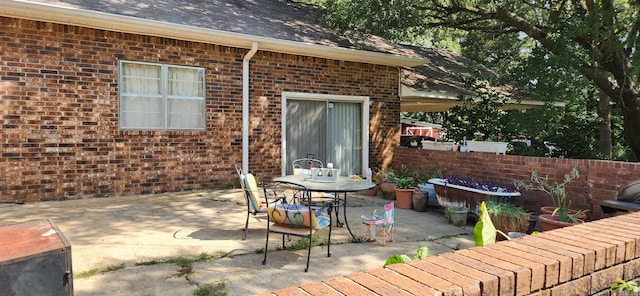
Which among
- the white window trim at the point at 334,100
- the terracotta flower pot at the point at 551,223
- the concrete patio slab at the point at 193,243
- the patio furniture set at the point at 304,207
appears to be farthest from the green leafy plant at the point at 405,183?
the terracotta flower pot at the point at 551,223

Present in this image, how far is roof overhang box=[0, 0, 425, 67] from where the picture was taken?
636 cm

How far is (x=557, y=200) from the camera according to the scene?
630cm

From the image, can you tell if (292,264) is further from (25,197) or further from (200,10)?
(200,10)

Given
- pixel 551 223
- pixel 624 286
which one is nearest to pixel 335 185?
pixel 551 223

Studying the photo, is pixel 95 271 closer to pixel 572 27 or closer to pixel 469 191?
pixel 469 191

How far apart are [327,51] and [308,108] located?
1.38 meters

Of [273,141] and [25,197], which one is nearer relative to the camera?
[25,197]

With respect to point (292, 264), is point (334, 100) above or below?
above

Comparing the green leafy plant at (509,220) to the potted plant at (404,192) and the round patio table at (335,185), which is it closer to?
the round patio table at (335,185)

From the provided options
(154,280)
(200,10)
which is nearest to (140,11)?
(200,10)

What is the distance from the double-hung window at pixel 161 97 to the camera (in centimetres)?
750

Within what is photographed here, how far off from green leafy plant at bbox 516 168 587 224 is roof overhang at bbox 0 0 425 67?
4.58 meters

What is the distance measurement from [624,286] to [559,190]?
4.75m

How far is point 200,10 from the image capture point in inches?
352
